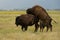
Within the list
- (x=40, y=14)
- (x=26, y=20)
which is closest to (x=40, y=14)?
(x=40, y=14)

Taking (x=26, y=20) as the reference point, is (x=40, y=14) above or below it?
above

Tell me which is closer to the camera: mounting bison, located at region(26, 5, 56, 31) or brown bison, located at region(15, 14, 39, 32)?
brown bison, located at region(15, 14, 39, 32)

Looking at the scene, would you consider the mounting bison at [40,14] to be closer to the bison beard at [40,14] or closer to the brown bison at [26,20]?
the bison beard at [40,14]

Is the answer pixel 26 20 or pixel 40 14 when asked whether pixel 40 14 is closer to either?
pixel 40 14

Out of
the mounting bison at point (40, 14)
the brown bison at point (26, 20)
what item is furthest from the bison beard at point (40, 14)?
the brown bison at point (26, 20)

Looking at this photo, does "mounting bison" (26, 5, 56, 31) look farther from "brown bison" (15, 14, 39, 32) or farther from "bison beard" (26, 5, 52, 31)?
"brown bison" (15, 14, 39, 32)

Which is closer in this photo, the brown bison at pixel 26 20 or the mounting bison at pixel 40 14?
the brown bison at pixel 26 20

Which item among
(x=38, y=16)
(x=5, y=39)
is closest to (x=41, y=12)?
(x=38, y=16)

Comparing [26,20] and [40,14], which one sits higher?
[40,14]

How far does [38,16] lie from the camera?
61.4ft

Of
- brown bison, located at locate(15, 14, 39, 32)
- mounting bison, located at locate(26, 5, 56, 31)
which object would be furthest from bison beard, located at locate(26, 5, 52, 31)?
brown bison, located at locate(15, 14, 39, 32)

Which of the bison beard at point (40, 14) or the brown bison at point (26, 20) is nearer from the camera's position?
the brown bison at point (26, 20)

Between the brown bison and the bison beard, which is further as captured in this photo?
the bison beard

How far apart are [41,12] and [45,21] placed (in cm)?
78
